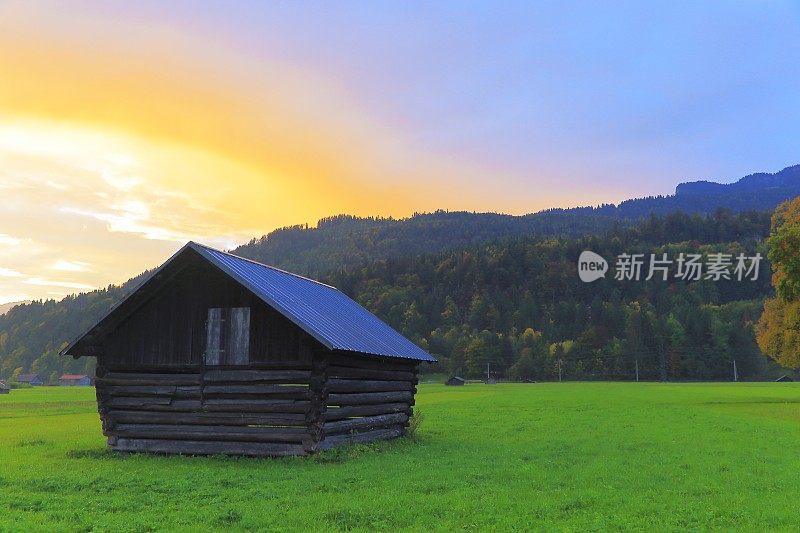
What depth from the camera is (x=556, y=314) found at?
177500mm

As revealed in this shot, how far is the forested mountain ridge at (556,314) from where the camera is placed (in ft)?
507

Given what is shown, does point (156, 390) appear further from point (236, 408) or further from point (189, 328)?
point (236, 408)

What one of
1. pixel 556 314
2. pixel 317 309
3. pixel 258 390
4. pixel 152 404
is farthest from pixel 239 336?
pixel 556 314

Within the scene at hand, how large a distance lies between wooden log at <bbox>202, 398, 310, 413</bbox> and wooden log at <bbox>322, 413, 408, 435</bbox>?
1107mm

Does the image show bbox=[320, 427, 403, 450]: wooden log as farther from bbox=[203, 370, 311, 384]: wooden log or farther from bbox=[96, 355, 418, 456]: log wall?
bbox=[203, 370, 311, 384]: wooden log

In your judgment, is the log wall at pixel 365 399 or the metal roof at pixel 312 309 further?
the log wall at pixel 365 399

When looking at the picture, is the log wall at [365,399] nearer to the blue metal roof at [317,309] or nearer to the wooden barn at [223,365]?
the wooden barn at [223,365]

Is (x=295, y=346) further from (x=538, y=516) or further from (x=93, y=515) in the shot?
(x=538, y=516)

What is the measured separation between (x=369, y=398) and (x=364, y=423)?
1090 millimetres

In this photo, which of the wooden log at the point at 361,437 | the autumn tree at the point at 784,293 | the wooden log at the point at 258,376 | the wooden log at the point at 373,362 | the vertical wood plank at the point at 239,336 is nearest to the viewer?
the wooden log at the point at 258,376

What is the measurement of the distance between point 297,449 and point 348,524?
29.5ft

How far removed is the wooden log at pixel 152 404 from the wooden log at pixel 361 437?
449 cm

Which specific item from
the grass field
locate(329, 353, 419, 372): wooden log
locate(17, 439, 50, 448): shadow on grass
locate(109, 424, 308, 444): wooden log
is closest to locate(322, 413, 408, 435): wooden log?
the grass field


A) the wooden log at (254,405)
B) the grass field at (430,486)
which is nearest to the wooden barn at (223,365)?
the wooden log at (254,405)
